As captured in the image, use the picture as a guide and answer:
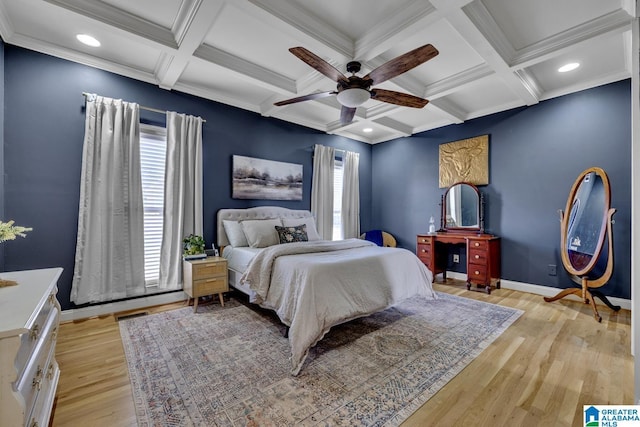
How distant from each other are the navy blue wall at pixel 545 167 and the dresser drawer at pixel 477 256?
0.55 meters

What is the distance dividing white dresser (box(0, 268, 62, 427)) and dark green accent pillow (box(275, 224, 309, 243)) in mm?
2344

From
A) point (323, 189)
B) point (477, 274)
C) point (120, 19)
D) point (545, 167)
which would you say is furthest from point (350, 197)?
point (120, 19)

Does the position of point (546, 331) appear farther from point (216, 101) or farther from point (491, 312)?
point (216, 101)

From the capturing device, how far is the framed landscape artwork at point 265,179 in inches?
168

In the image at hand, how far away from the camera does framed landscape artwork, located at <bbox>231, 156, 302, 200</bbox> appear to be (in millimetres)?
4273

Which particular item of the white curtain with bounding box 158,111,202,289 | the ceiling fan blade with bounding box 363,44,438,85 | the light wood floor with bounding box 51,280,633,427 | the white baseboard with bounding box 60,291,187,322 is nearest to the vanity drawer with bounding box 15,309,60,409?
the light wood floor with bounding box 51,280,633,427

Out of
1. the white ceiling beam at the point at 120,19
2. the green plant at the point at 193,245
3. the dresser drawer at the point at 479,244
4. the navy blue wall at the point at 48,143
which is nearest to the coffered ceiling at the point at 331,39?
the white ceiling beam at the point at 120,19

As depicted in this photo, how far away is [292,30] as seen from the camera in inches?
94.7

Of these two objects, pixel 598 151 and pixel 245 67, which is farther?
pixel 598 151

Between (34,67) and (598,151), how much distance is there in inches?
261

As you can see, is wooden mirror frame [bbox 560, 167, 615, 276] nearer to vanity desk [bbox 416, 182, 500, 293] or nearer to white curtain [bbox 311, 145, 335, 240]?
vanity desk [bbox 416, 182, 500, 293]

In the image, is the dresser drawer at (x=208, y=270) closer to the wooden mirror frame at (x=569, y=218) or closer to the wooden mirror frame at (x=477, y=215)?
the wooden mirror frame at (x=477, y=215)

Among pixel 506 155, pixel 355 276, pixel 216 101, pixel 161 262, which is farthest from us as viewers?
pixel 506 155

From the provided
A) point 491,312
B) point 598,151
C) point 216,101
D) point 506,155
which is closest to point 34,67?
point 216,101
